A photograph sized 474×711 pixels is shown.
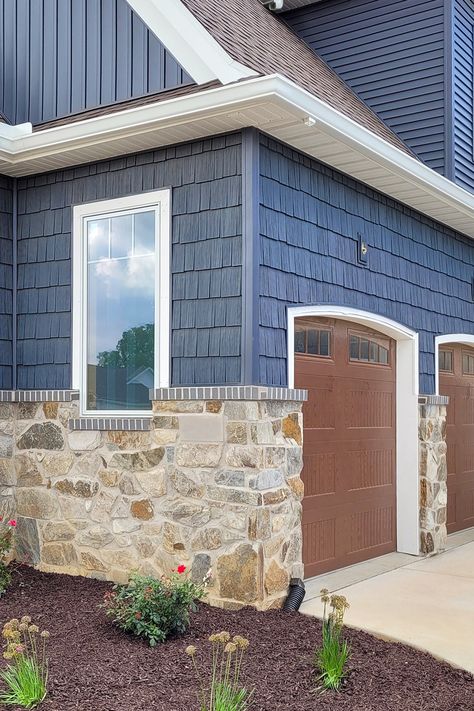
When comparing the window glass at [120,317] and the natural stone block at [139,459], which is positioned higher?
the window glass at [120,317]

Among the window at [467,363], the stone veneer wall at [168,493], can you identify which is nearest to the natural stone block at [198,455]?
the stone veneer wall at [168,493]

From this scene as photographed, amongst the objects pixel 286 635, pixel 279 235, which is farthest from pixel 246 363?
pixel 286 635

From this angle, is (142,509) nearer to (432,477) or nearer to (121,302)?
(121,302)

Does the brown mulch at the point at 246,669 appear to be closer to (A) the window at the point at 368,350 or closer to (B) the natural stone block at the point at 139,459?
(B) the natural stone block at the point at 139,459

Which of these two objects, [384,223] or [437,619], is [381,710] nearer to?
[437,619]

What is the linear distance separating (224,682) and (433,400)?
490cm

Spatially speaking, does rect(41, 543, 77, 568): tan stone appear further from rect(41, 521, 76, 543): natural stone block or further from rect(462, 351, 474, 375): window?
rect(462, 351, 474, 375): window

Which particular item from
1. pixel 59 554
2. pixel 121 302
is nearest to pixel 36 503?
pixel 59 554

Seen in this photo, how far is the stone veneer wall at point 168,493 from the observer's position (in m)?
5.78

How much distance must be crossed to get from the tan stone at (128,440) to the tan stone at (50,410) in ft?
1.88

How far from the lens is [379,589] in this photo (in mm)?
6652

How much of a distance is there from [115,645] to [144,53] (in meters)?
4.27

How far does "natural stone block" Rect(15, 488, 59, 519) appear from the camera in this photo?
676 centimetres

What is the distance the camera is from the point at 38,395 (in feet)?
22.5
